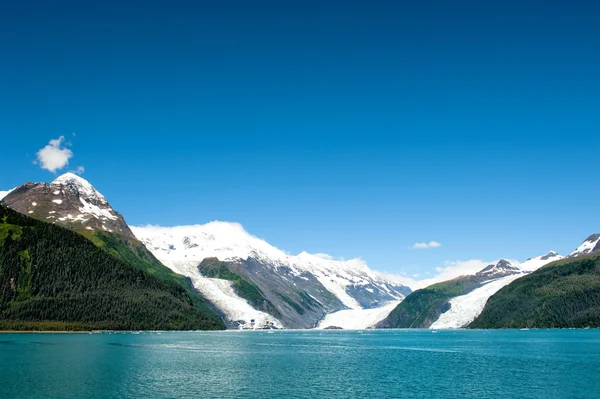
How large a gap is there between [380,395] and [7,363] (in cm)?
8218

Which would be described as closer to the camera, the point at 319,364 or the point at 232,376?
the point at 232,376

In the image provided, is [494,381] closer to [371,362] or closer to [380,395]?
[380,395]

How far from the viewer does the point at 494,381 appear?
96938 millimetres

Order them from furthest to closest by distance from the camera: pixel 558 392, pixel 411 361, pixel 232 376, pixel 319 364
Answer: pixel 411 361
pixel 319 364
pixel 232 376
pixel 558 392

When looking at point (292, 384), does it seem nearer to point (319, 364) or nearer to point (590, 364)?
point (319, 364)

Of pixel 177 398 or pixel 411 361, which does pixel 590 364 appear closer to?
pixel 411 361

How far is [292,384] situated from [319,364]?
3822 cm

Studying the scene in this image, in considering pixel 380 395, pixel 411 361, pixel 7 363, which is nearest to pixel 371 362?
pixel 411 361

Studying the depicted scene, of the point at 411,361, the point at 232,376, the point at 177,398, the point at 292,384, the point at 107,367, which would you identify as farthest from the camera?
the point at 411,361

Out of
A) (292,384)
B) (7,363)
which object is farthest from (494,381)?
(7,363)

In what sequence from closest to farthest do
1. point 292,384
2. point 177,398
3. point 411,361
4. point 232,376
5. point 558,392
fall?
point 177,398 < point 558,392 < point 292,384 < point 232,376 < point 411,361

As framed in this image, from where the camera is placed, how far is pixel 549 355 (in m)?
148

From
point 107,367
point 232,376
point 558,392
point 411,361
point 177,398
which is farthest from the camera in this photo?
point 411,361

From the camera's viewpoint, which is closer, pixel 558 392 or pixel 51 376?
pixel 558 392
